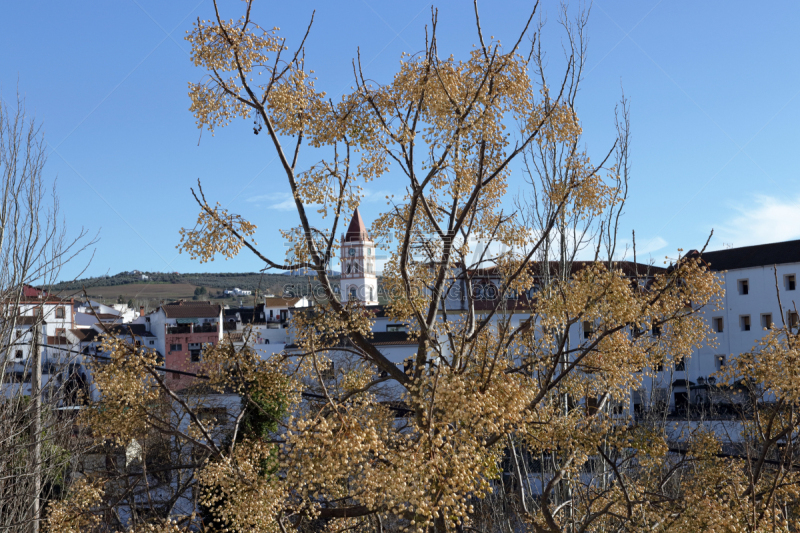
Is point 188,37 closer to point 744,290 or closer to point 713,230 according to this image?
point 713,230

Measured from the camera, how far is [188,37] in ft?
16.1

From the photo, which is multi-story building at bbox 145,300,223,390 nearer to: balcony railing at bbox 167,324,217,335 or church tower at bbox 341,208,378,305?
balcony railing at bbox 167,324,217,335

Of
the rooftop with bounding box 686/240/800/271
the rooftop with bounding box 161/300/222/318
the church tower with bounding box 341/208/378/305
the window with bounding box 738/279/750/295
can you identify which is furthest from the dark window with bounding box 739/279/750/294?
the rooftop with bounding box 161/300/222/318

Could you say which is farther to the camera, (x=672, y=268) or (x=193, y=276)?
(x=193, y=276)

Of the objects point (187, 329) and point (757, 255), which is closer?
point (757, 255)

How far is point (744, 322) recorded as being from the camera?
35.7 metres

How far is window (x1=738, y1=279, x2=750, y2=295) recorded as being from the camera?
117 feet

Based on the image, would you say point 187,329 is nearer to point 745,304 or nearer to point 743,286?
point 745,304

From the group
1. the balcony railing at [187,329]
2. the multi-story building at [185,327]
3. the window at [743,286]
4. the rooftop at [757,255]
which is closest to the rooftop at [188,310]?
the multi-story building at [185,327]

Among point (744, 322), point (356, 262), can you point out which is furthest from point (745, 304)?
point (356, 262)

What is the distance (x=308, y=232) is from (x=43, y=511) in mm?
6056

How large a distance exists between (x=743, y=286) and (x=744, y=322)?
2040 millimetres

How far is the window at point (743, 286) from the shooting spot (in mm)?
35750

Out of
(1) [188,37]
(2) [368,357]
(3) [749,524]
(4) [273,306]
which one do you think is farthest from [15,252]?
(4) [273,306]
